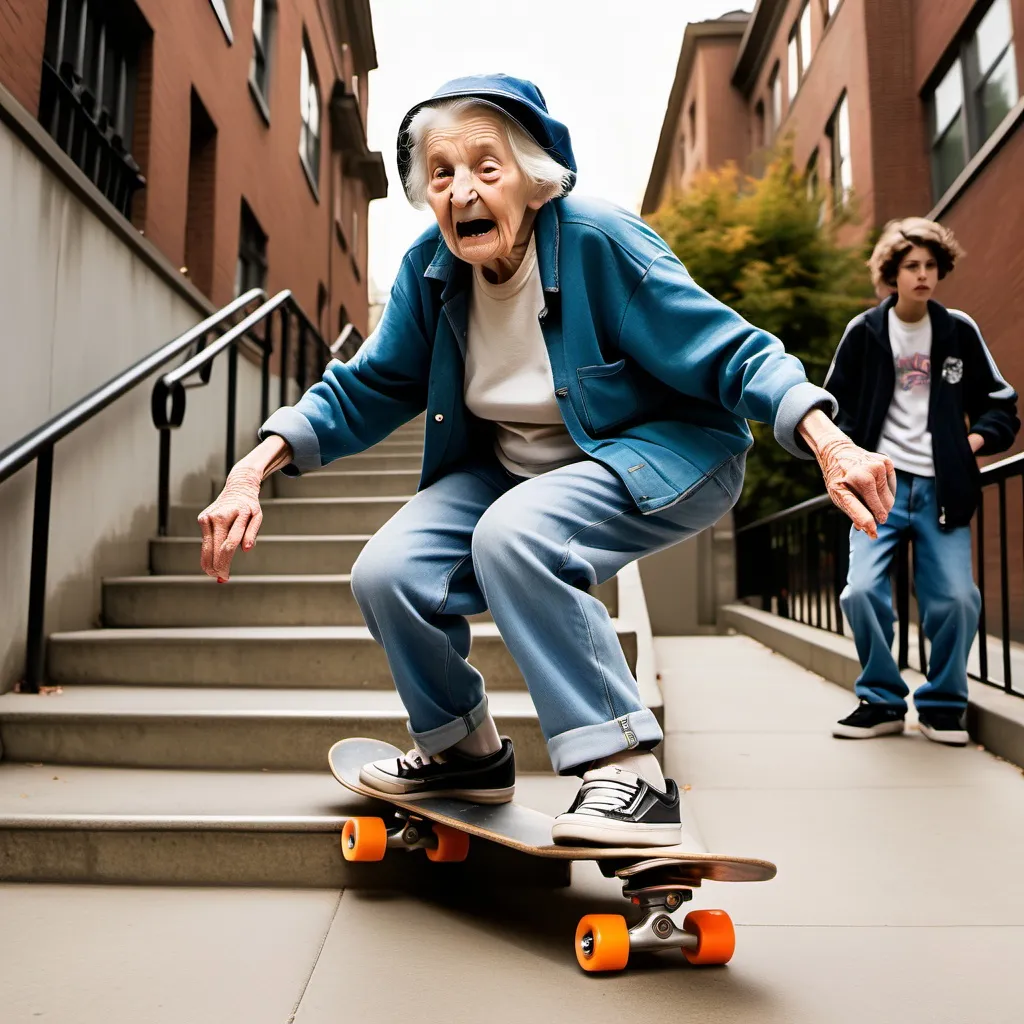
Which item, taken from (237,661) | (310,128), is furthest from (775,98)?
(237,661)

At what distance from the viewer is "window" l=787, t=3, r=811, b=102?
48.2 ft

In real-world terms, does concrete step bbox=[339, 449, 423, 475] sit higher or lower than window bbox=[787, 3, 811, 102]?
lower

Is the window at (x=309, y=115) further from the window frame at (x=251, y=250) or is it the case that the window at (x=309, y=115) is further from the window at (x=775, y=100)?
the window at (x=775, y=100)

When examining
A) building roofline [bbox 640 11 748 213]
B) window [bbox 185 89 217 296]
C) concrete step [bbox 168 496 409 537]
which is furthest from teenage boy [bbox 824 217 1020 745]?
building roofline [bbox 640 11 748 213]

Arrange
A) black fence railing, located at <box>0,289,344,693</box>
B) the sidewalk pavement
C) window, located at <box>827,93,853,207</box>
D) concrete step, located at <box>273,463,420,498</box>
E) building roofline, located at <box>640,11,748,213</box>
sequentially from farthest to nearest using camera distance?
building roofline, located at <box>640,11,748,213</box>, window, located at <box>827,93,853,207</box>, concrete step, located at <box>273,463,420,498</box>, black fence railing, located at <box>0,289,344,693</box>, the sidewalk pavement

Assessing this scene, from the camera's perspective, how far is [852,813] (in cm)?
247

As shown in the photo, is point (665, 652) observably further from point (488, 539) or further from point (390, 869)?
point (488, 539)

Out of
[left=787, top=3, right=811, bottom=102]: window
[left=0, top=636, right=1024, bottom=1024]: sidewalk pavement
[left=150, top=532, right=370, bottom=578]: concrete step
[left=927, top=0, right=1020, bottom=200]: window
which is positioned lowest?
[left=0, top=636, right=1024, bottom=1024]: sidewalk pavement

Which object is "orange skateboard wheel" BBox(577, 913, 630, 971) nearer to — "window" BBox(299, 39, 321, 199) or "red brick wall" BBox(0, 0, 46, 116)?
"red brick wall" BBox(0, 0, 46, 116)

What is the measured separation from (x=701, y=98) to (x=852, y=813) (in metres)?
20.4

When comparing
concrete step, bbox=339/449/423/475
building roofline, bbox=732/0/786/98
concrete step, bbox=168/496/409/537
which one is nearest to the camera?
concrete step, bbox=168/496/409/537

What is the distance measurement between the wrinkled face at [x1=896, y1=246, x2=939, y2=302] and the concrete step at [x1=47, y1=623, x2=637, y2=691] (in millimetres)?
1604

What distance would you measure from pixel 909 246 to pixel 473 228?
2.19 m

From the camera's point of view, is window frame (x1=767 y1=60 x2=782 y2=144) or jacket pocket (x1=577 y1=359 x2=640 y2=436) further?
window frame (x1=767 y1=60 x2=782 y2=144)
